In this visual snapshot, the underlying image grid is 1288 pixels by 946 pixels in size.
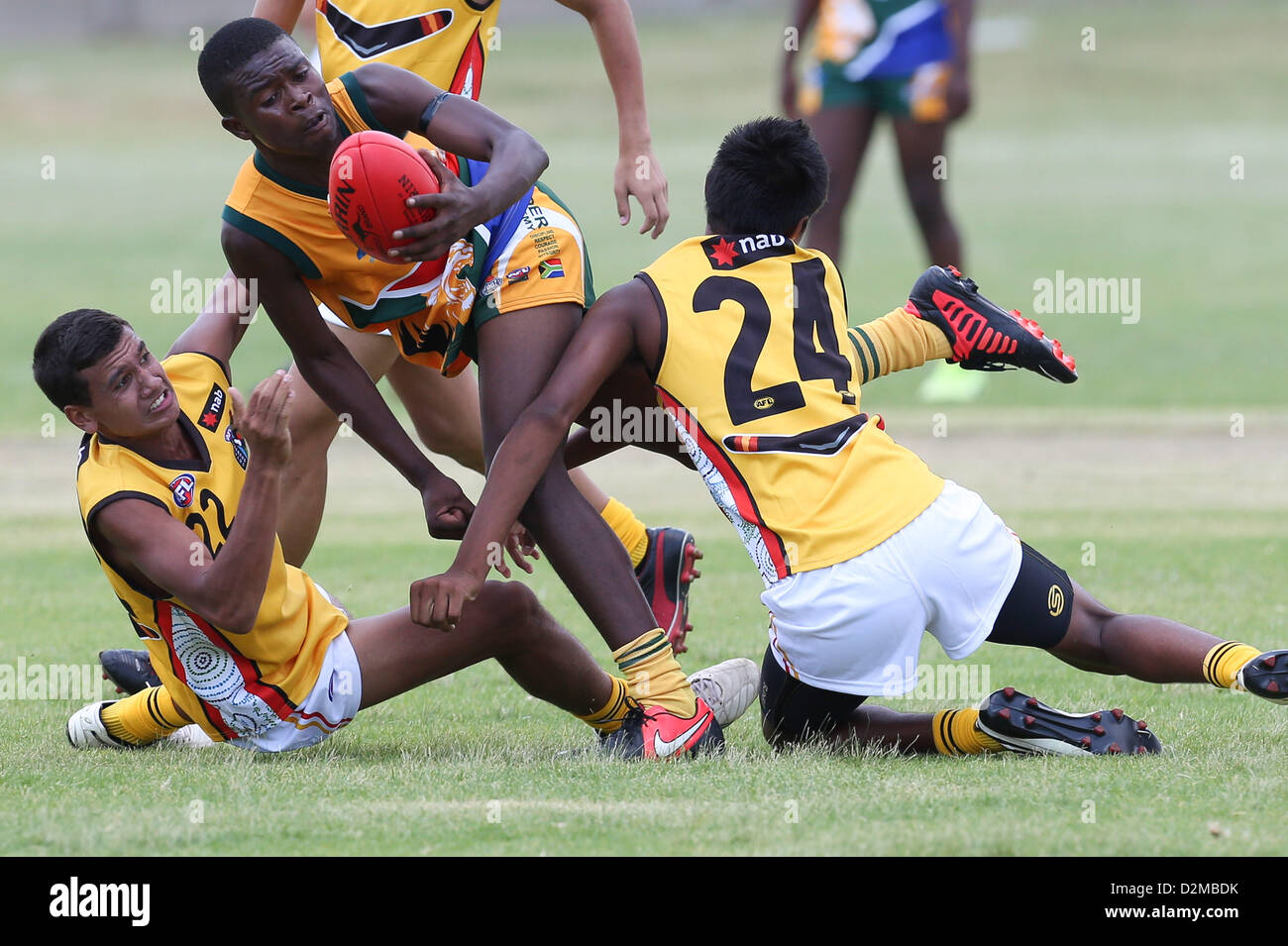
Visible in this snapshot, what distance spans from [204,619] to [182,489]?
34cm

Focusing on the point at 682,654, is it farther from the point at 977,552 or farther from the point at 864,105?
the point at 864,105

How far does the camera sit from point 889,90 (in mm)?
10273

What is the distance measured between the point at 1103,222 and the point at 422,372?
18135 mm

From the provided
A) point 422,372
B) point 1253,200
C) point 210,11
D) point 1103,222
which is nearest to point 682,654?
point 422,372

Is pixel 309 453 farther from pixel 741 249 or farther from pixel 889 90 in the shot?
pixel 889 90

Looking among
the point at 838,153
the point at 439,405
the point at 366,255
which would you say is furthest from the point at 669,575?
the point at 838,153

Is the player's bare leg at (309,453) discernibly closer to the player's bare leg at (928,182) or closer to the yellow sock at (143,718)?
the yellow sock at (143,718)

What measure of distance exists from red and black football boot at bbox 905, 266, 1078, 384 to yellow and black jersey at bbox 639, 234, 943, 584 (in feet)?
1.23

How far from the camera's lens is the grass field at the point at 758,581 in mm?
3660

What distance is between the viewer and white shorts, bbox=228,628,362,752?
4562mm

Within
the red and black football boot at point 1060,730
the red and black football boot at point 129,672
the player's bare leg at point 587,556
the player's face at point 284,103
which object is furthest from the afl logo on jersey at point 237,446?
the red and black football boot at point 1060,730

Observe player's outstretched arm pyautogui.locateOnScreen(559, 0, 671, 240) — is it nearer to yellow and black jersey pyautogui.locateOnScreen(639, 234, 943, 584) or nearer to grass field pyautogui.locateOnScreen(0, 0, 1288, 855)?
yellow and black jersey pyautogui.locateOnScreen(639, 234, 943, 584)

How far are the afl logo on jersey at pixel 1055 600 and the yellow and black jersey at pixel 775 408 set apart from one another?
396 millimetres

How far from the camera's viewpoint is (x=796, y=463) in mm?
4441
